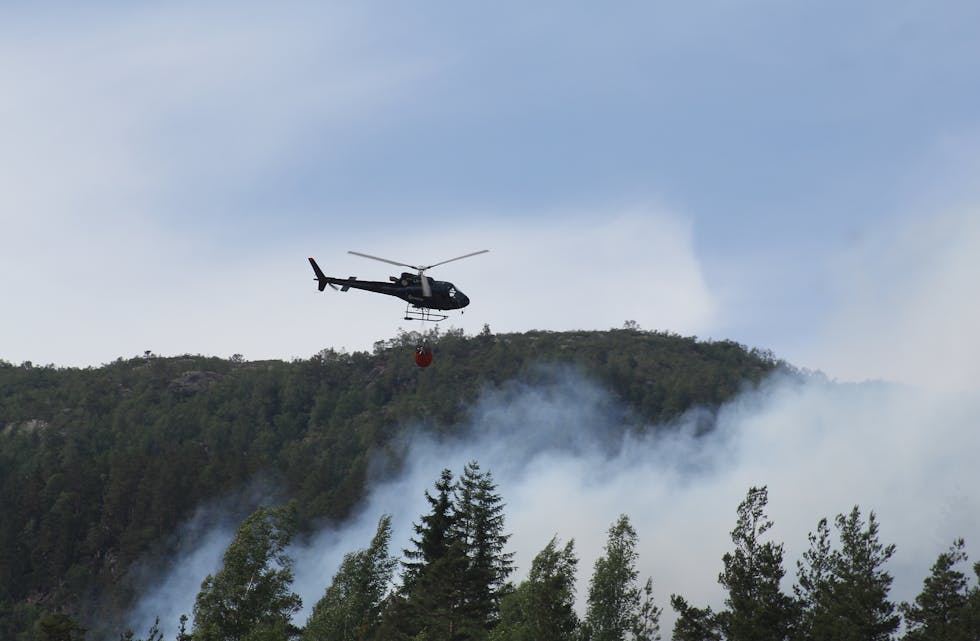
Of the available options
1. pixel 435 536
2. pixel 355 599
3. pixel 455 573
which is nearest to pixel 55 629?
pixel 455 573

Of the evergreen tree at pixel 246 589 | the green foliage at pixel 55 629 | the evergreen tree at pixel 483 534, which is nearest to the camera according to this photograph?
the green foliage at pixel 55 629

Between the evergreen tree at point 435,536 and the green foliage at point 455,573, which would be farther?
the evergreen tree at point 435,536

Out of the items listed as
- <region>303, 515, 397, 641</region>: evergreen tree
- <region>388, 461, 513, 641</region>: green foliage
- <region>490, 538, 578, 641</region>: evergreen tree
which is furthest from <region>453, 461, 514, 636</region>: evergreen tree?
<region>490, 538, 578, 641</region>: evergreen tree

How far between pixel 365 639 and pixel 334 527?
9150 centimetres

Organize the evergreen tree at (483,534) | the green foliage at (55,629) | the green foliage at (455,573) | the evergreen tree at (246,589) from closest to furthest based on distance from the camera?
the green foliage at (55,629) < the evergreen tree at (246,589) < the green foliage at (455,573) < the evergreen tree at (483,534)

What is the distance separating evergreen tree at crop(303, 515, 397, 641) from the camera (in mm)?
88625

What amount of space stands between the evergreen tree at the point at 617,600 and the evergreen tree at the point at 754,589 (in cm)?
1583

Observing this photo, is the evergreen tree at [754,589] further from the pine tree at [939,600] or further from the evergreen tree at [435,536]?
the evergreen tree at [435,536]

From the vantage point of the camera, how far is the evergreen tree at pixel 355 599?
291 ft

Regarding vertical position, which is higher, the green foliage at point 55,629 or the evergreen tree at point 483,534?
the evergreen tree at point 483,534

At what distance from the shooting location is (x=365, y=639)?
88.6m

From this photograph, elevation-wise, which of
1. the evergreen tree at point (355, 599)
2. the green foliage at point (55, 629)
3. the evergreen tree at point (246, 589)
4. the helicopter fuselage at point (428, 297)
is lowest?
the green foliage at point (55, 629)

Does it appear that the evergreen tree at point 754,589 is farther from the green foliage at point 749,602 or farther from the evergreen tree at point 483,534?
the evergreen tree at point 483,534

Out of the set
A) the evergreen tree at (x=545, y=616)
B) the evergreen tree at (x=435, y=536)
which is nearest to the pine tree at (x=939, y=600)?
the evergreen tree at (x=545, y=616)
